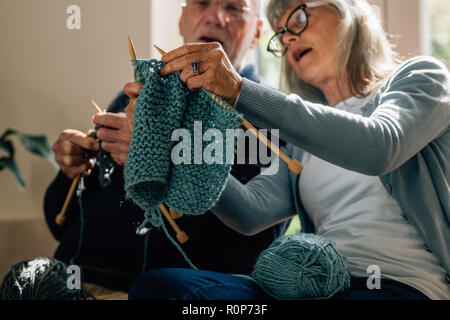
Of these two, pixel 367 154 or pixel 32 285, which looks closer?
pixel 367 154

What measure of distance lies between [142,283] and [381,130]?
1.61 feet

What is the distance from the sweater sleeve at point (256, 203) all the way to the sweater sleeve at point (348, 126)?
313 millimetres

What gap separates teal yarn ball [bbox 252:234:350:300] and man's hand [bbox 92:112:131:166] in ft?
1.36

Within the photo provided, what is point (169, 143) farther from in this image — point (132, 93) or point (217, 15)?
point (217, 15)

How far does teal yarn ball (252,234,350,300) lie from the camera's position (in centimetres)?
79

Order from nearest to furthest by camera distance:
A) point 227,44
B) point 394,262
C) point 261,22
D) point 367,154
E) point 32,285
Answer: point 367,154 → point 394,262 → point 32,285 → point 227,44 → point 261,22

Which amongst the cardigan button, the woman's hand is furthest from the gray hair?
the woman's hand

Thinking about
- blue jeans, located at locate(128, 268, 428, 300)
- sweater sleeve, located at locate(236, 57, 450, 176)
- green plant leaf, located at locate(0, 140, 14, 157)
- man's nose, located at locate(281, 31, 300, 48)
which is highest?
man's nose, located at locate(281, 31, 300, 48)

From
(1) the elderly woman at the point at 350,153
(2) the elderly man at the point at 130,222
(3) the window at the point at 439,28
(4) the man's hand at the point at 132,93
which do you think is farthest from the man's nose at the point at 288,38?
(3) the window at the point at 439,28

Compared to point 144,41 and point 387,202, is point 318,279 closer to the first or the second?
point 387,202

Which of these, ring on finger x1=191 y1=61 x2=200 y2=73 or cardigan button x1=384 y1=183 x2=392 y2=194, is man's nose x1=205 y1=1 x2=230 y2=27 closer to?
ring on finger x1=191 y1=61 x2=200 y2=73

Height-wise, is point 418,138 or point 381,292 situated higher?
point 418,138

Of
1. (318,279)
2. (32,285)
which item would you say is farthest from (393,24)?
(32,285)
